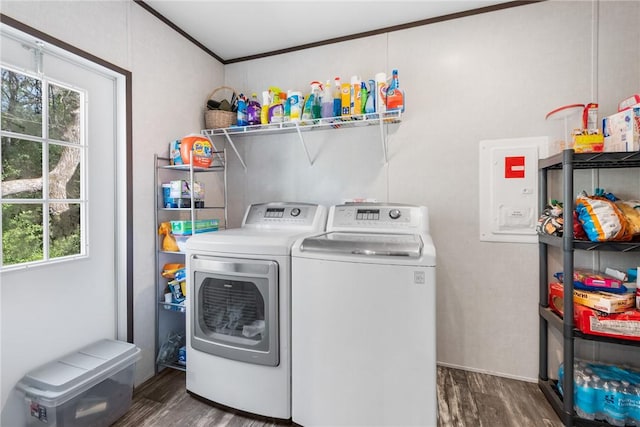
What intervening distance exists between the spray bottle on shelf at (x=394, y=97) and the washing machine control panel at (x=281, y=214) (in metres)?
0.84

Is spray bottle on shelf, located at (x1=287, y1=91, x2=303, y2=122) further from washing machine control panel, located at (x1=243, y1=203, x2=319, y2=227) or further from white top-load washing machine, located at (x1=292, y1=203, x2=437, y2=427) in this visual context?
white top-load washing machine, located at (x1=292, y1=203, x2=437, y2=427)

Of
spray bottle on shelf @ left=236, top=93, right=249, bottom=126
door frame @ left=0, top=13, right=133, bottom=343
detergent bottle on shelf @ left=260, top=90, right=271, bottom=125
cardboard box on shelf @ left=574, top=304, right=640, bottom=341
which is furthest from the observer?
spray bottle on shelf @ left=236, top=93, right=249, bottom=126

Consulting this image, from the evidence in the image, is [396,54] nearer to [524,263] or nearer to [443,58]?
[443,58]

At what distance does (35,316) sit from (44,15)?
148cm

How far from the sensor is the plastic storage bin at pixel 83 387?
52.4 inches

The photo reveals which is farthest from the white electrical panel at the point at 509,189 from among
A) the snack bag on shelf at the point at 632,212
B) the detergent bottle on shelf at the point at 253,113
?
the detergent bottle on shelf at the point at 253,113

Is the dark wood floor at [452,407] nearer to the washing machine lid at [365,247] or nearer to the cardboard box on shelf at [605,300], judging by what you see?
the cardboard box on shelf at [605,300]

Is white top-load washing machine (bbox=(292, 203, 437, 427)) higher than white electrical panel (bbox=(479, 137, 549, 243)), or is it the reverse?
white electrical panel (bbox=(479, 137, 549, 243))

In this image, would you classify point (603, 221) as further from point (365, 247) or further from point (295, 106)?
point (295, 106)

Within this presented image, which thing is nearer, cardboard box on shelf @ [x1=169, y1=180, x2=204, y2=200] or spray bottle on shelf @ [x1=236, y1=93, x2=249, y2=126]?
cardboard box on shelf @ [x1=169, y1=180, x2=204, y2=200]

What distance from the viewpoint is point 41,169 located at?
1.53 m

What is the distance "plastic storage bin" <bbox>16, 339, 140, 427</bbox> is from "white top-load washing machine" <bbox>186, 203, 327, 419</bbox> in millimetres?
339

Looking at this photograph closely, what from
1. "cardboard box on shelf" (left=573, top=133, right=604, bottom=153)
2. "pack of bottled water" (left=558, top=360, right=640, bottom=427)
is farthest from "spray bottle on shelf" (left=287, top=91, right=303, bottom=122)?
"pack of bottled water" (left=558, top=360, right=640, bottom=427)

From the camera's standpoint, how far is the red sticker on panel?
6.46ft
